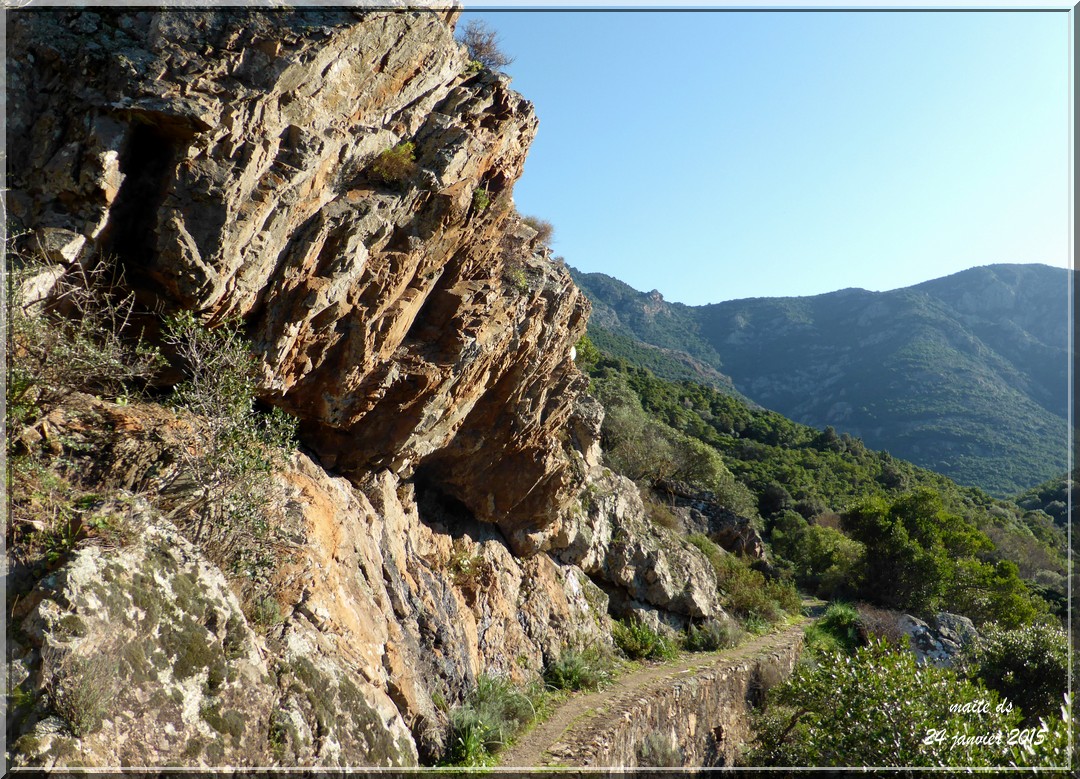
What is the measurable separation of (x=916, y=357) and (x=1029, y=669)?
78.8 m

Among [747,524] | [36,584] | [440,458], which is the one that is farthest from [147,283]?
[747,524]

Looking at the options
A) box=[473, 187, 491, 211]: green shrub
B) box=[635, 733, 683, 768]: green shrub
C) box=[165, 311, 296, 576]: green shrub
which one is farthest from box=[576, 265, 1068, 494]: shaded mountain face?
box=[165, 311, 296, 576]: green shrub

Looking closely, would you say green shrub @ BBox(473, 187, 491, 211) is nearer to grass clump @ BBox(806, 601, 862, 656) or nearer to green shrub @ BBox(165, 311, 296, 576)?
green shrub @ BBox(165, 311, 296, 576)

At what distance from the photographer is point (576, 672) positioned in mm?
12914

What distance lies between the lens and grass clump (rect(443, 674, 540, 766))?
347 inches

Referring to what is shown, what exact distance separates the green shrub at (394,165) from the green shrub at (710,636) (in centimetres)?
1386

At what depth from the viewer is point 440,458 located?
515 inches

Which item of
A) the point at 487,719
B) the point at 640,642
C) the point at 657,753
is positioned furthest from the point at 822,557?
the point at 487,719

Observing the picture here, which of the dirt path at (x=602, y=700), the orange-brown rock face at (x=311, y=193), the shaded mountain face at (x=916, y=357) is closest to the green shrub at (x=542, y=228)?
the orange-brown rock face at (x=311, y=193)

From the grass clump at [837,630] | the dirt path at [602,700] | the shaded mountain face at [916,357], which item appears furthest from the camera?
the shaded mountain face at [916,357]

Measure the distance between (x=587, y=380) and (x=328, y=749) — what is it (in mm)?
10346

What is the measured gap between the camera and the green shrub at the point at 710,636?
55.8ft

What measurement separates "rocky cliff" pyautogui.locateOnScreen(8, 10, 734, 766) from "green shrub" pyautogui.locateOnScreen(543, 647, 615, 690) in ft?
2.24

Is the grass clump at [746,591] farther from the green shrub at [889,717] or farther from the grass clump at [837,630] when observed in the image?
the green shrub at [889,717]
